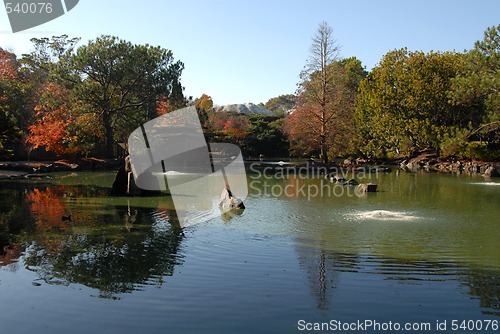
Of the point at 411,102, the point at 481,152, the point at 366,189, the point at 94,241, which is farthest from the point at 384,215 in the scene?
the point at 411,102

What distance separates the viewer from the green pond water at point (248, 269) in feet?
17.5

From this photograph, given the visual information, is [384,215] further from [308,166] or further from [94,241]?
[308,166]

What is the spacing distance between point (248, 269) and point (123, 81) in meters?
28.0

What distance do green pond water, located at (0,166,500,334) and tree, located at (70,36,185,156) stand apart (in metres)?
19.1

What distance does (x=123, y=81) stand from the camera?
3272 centimetres

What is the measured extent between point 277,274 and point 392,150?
37.3m

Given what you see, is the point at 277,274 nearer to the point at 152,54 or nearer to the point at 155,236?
the point at 155,236

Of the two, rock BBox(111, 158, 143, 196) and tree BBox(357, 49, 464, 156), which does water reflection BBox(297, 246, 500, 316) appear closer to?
rock BBox(111, 158, 143, 196)

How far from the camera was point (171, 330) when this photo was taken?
5000 mm

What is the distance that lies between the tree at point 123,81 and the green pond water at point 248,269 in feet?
62.6

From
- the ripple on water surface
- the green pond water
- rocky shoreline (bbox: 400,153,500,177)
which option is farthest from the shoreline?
the ripple on water surface

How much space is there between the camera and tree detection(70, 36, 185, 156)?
31.0m

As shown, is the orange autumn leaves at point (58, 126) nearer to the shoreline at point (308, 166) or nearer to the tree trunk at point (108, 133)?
the tree trunk at point (108, 133)

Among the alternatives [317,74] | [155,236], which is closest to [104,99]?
[317,74]
